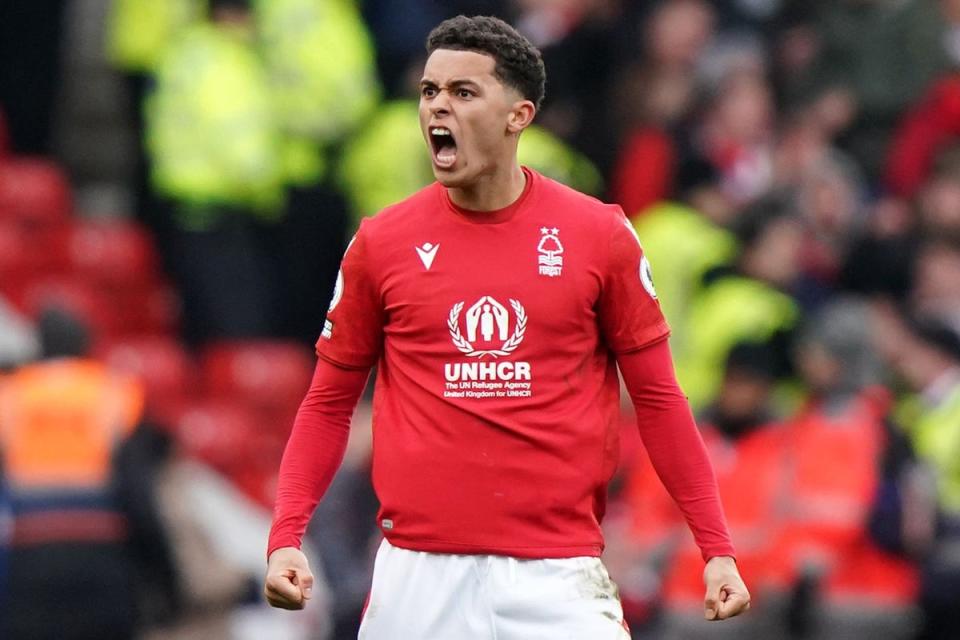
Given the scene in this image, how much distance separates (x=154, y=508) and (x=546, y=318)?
4572 mm

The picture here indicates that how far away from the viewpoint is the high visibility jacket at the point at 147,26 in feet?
40.9

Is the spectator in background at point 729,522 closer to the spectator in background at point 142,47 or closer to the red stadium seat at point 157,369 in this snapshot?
the red stadium seat at point 157,369

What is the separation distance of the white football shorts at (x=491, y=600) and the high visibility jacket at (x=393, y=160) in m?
6.26

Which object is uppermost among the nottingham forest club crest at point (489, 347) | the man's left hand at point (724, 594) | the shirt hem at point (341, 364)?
the nottingham forest club crest at point (489, 347)

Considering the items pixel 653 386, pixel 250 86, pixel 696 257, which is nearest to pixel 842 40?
pixel 696 257

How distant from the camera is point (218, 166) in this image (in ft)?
38.6

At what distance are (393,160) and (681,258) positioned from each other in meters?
1.70

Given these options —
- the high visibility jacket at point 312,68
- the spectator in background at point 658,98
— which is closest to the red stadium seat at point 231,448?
the high visibility jacket at point 312,68

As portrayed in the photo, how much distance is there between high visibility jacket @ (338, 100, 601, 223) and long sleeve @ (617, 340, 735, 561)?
610cm

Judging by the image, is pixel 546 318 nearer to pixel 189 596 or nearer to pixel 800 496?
pixel 800 496

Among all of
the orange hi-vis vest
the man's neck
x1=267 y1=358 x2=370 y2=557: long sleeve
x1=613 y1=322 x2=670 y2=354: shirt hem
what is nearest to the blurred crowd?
the orange hi-vis vest

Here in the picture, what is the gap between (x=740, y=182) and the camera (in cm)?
1232

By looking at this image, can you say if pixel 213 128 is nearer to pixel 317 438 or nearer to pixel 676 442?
pixel 317 438

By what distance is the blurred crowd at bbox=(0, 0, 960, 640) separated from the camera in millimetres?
9289
